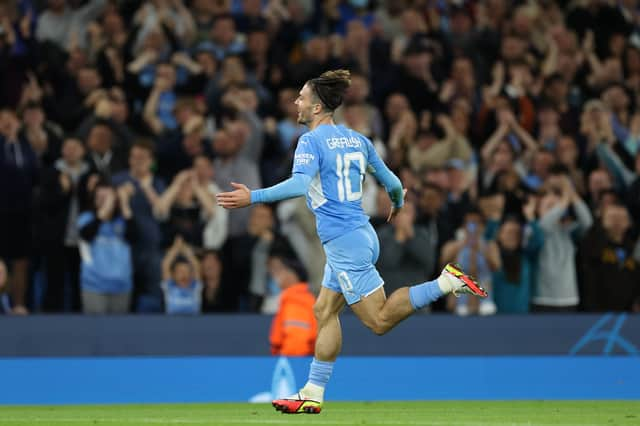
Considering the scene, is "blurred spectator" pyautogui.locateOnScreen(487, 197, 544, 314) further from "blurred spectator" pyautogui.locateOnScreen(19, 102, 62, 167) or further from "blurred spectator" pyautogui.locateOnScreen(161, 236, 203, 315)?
"blurred spectator" pyautogui.locateOnScreen(19, 102, 62, 167)

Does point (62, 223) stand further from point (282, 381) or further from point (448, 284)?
point (448, 284)

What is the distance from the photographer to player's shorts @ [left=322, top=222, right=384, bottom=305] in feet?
30.4

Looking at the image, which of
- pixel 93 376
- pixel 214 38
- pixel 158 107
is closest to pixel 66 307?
pixel 93 376

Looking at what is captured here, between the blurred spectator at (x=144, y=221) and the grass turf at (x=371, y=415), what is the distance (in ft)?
8.89

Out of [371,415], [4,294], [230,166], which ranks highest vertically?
[230,166]

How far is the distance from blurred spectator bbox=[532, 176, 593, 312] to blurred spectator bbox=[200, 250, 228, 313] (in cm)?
375

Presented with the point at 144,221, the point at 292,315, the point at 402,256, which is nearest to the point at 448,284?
the point at 292,315

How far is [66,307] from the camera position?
1518 cm

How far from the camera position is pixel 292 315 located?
13648mm

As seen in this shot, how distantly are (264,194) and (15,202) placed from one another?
6967mm

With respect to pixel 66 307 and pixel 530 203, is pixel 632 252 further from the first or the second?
pixel 66 307

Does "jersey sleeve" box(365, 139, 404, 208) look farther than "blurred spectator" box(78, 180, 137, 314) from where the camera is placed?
No

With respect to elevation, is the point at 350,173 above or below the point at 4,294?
above

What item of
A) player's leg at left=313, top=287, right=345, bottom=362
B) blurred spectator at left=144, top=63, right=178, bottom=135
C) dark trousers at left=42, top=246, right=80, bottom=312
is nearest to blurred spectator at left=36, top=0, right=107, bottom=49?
blurred spectator at left=144, top=63, right=178, bottom=135
